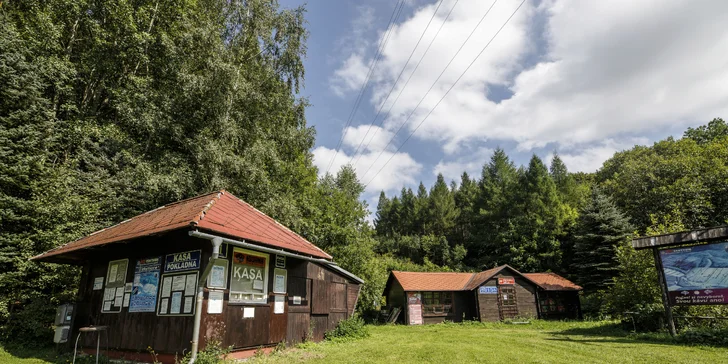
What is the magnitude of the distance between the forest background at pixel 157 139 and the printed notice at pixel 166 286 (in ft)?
22.2

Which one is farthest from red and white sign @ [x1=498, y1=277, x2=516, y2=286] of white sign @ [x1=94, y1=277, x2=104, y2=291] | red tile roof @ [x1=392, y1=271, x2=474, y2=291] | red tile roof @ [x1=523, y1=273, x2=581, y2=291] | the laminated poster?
white sign @ [x1=94, y1=277, x2=104, y2=291]

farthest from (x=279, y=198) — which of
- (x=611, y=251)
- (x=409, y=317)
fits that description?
(x=611, y=251)

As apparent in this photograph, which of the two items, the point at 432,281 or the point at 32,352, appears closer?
the point at 32,352

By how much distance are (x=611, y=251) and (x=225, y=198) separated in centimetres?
2913

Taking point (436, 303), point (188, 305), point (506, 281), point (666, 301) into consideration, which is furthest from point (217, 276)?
point (506, 281)

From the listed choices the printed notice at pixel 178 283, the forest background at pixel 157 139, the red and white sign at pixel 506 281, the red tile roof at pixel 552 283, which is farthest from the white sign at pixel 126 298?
the red tile roof at pixel 552 283

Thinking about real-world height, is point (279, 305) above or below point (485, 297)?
above

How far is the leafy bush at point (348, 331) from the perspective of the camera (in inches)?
519

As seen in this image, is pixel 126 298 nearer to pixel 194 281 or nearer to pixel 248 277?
pixel 194 281

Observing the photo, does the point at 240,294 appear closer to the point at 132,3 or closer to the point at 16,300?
the point at 16,300

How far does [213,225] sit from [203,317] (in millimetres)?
2211

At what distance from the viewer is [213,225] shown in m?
8.06

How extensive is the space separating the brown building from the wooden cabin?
659 inches

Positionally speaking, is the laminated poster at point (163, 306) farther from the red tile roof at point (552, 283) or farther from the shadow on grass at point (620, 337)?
the red tile roof at point (552, 283)
